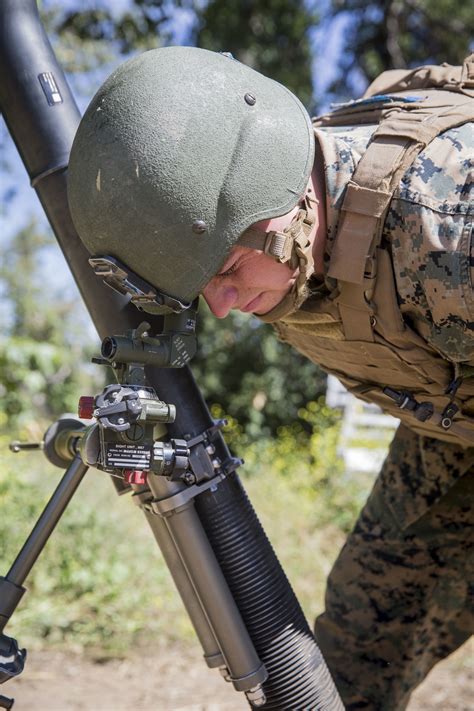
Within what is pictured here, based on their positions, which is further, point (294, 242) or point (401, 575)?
point (401, 575)

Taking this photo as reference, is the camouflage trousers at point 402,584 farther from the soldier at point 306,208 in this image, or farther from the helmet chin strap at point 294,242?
the helmet chin strap at point 294,242

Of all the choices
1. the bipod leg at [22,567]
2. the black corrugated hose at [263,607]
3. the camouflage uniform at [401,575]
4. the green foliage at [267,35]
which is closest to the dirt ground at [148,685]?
the camouflage uniform at [401,575]

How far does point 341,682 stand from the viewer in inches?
112

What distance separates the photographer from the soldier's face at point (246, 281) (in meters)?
2.18

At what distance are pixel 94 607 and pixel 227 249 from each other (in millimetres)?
2881

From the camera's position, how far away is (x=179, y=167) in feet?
6.41

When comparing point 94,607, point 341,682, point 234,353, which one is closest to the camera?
point 341,682

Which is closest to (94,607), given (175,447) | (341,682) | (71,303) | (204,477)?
(341,682)

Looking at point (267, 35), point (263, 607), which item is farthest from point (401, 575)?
point (267, 35)

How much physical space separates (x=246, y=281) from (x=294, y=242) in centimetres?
17

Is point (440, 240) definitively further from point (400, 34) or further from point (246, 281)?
point (400, 34)

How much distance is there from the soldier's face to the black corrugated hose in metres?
0.52

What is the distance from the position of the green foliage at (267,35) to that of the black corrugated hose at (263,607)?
7304 mm

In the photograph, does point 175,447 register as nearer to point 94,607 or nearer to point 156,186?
point 156,186
